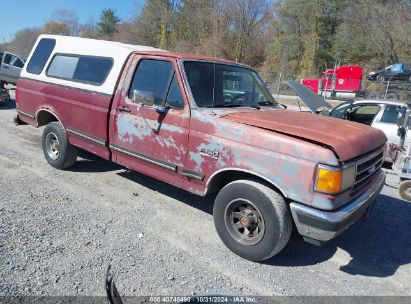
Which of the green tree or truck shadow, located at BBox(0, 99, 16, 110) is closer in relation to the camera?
truck shadow, located at BBox(0, 99, 16, 110)

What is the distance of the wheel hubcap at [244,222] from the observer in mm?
3627

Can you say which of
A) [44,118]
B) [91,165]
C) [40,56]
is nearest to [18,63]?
[40,56]

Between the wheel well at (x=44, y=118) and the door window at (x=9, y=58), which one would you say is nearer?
the wheel well at (x=44, y=118)

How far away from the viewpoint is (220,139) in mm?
3764

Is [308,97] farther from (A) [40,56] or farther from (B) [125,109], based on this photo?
(A) [40,56]

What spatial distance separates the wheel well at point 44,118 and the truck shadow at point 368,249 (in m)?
4.35

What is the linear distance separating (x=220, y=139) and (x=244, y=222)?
0.89 m

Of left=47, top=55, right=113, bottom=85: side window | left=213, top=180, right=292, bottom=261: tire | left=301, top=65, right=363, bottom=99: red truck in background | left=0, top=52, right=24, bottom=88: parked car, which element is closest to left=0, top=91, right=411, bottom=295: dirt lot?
left=213, top=180, right=292, bottom=261: tire

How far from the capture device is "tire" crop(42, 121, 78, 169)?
18.6 feet

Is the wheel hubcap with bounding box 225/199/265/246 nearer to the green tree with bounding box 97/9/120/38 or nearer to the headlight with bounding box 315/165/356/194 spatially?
the headlight with bounding box 315/165/356/194

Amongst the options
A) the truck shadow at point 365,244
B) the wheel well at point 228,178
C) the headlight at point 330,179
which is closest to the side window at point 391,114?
the truck shadow at point 365,244

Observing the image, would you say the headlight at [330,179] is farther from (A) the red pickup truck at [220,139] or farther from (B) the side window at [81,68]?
(B) the side window at [81,68]

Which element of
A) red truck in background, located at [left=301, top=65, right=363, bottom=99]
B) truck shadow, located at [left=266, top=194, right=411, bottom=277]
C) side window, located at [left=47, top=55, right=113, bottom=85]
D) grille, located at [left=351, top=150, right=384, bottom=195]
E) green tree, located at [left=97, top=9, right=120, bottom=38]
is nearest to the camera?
grille, located at [left=351, top=150, right=384, bottom=195]

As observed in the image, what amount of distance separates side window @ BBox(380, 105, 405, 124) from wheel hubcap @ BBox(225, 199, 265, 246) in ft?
19.9
